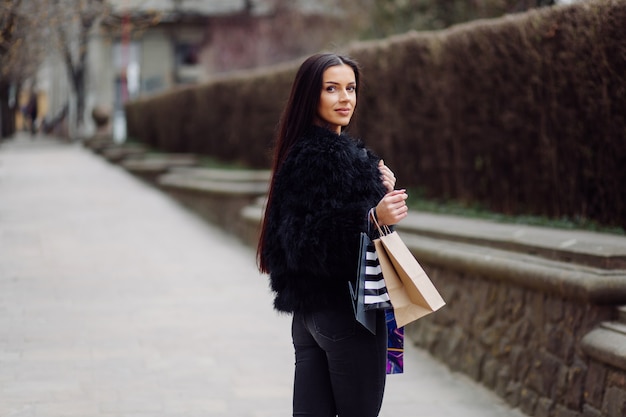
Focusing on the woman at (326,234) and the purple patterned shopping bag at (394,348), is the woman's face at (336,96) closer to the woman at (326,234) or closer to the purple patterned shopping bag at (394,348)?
the woman at (326,234)

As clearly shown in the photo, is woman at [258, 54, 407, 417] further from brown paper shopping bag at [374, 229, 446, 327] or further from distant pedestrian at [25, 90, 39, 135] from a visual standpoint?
distant pedestrian at [25, 90, 39, 135]

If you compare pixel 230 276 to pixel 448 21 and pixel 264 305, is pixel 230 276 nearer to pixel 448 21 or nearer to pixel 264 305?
pixel 264 305

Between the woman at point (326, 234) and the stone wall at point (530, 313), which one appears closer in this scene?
the woman at point (326, 234)

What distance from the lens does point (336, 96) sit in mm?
3668

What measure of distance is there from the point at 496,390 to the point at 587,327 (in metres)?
1.18

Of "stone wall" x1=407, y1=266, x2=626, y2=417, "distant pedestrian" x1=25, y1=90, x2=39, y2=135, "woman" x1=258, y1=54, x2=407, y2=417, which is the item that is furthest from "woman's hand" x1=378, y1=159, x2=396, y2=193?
"distant pedestrian" x1=25, y1=90, x2=39, y2=135

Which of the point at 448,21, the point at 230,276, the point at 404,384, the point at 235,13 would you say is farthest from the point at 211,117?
the point at 235,13

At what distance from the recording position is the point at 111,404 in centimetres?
596

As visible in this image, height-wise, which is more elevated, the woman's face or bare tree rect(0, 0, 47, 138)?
bare tree rect(0, 0, 47, 138)

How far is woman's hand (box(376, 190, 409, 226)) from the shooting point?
3424 mm

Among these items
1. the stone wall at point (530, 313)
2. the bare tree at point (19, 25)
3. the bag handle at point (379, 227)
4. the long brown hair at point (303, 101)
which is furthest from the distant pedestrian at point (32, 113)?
the bag handle at point (379, 227)

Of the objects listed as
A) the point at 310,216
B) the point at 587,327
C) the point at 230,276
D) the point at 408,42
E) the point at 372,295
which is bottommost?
the point at 230,276

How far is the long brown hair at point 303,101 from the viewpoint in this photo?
366 centimetres

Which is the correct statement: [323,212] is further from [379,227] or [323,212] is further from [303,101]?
[303,101]
